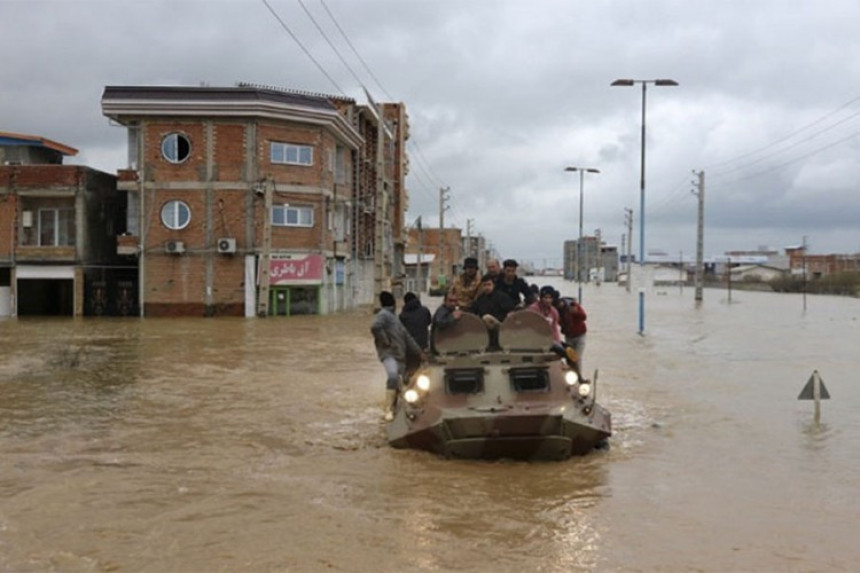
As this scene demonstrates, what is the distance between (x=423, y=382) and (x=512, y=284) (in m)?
3.03

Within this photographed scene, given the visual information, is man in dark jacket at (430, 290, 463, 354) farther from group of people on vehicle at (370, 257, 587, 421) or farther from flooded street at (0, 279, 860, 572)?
flooded street at (0, 279, 860, 572)

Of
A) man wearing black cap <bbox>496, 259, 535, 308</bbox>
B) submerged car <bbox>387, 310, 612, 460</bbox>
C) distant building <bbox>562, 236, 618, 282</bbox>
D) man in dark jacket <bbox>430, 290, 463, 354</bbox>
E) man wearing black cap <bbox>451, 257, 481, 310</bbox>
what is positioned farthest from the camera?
distant building <bbox>562, 236, 618, 282</bbox>

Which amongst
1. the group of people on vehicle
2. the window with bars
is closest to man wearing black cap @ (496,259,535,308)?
the group of people on vehicle

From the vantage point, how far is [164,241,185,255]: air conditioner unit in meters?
38.3

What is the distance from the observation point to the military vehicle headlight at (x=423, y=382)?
9914mm

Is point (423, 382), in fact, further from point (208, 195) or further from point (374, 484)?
point (208, 195)

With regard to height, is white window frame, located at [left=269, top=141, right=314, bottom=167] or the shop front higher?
white window frame, located at [left=269, top=141, right=314, bottom=167]

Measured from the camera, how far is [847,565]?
668 centimetres

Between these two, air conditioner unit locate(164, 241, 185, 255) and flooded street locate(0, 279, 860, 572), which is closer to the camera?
flooded street locate(0, 279, 860, 572)

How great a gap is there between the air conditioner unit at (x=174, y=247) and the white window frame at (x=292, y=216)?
418cm

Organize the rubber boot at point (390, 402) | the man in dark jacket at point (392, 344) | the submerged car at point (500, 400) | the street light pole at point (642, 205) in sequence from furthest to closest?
the street light pole at point (642, 205), the rubber boot at point (390, 402), the man in dark jacket at point (392, 344), the submerged car at point (500, 400)

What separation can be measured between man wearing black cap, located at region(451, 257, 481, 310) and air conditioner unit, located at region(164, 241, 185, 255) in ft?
94.5

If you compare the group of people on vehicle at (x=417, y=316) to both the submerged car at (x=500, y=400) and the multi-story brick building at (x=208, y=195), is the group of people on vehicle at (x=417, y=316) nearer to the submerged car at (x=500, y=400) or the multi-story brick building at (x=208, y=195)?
the submerged car at (x=500, y=400)

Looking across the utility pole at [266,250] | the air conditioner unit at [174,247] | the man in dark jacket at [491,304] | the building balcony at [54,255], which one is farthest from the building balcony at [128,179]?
the man in dark jacket at [491,304]
